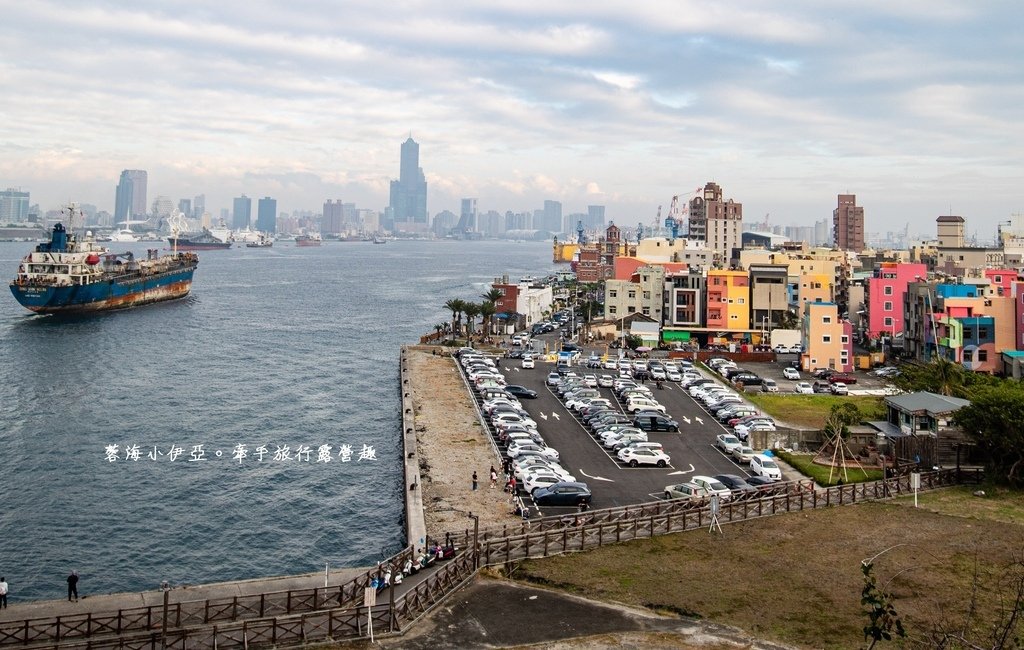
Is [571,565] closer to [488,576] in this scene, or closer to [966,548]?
[488,576]

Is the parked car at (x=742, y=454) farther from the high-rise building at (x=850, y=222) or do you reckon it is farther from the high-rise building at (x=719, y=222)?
the high-rise building at (x=850, y=222)

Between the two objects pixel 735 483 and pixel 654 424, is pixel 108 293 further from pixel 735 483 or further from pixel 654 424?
pixel 735 483

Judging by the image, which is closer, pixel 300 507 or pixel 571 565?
pixel 571 565

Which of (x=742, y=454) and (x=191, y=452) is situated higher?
(x=742, y=454)

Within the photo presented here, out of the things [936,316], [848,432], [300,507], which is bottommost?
[300,507]

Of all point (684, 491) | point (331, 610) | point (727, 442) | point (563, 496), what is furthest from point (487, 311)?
point (331, 610)

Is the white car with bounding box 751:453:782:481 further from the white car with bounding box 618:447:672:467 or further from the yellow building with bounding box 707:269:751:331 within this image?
the yellow building with bounding box 707:269:751:331

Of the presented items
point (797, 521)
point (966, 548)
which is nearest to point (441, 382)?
point (797, 521)
